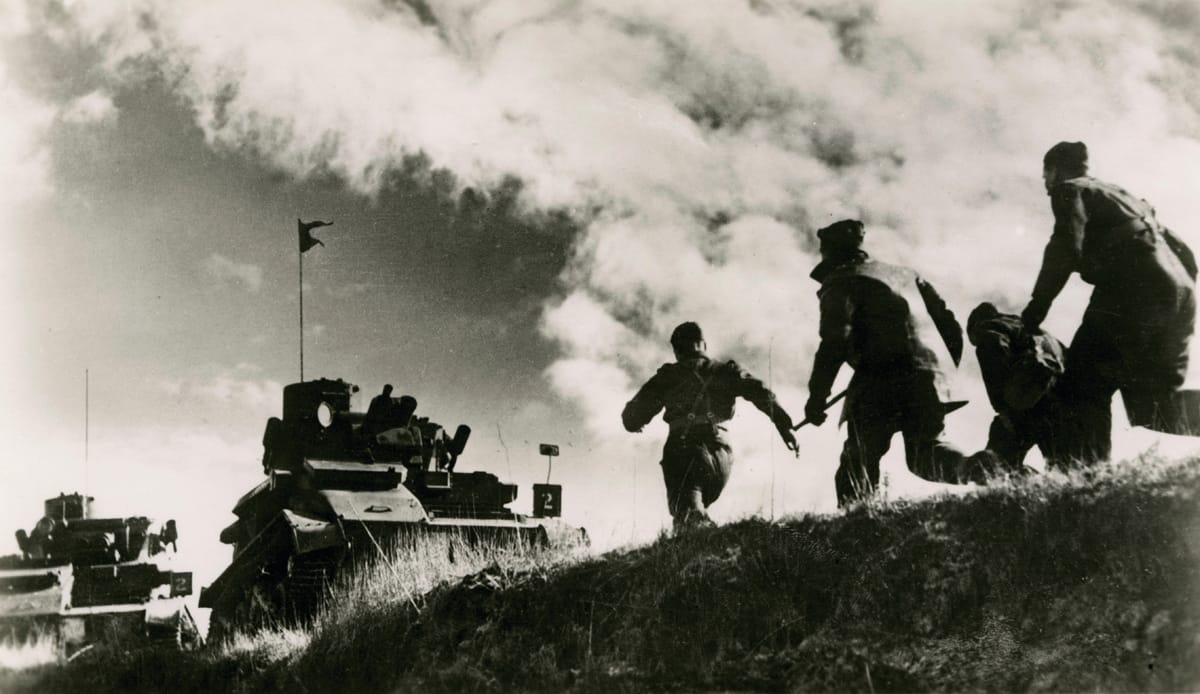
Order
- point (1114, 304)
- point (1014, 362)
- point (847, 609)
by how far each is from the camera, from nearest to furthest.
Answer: point (847, 609)
point (1114, 304)
point (1014, 362)

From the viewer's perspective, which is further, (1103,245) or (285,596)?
(285,596)

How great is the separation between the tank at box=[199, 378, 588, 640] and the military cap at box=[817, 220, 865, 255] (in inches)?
135

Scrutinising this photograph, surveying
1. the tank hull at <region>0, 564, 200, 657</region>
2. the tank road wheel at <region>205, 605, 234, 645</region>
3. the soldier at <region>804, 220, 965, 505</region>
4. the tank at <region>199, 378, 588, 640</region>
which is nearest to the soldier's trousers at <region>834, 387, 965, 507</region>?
the soldier at <region>804, 220, 965, 505</region>

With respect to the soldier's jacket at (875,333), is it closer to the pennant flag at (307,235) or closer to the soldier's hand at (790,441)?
the soldier's hand at (790,441)

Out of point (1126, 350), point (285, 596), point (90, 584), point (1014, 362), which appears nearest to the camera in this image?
point (1126, 350)

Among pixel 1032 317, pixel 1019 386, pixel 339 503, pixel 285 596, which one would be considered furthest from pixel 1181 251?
pixel 285 596

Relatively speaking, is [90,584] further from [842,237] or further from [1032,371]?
[1032,371]

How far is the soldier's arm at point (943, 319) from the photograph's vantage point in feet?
25.9

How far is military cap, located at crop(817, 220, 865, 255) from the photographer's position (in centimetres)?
804

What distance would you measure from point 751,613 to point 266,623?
5471 millimetres

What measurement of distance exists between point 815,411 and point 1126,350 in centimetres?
209

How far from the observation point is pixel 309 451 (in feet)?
39.6

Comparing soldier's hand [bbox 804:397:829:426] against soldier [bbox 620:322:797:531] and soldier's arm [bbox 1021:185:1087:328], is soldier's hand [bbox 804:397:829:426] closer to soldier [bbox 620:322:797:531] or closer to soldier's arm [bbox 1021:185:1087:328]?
soldier [bbox 620:322:797:531]

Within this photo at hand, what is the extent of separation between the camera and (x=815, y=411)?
7898mm
